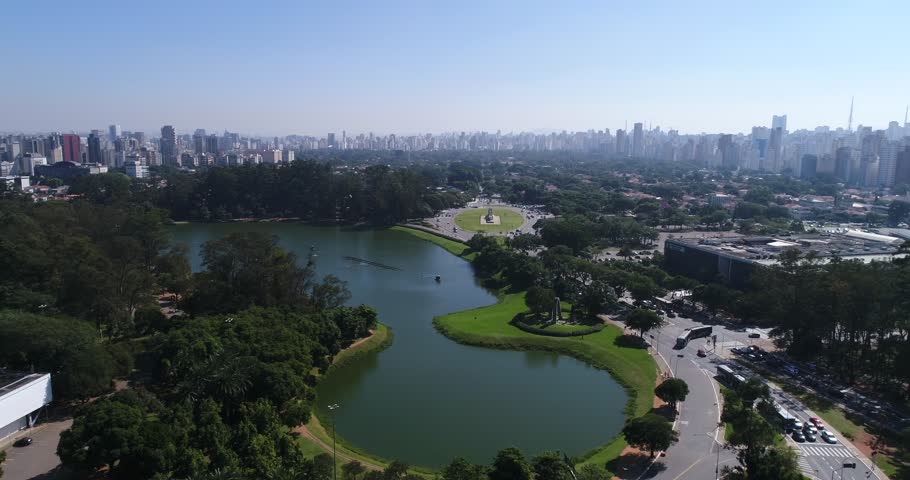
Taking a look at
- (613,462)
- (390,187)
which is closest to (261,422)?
(613,462)

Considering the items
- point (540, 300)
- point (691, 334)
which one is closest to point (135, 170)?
point (540, 300)

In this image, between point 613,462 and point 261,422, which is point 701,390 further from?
point 261,422

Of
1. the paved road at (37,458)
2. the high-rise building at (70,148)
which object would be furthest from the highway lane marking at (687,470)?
the high-rise building at (70,148)

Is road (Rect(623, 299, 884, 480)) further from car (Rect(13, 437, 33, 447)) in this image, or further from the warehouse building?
car (Rect(13, 437, 33, 447))

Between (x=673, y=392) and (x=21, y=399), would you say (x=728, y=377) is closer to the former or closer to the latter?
(x=673, y=392)

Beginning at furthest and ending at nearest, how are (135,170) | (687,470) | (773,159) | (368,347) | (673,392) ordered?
(773,159) → (135,170) → (368,347) → (673,392) → (687,470)

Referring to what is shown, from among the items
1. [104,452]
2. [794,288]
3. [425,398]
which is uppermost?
[794,288]

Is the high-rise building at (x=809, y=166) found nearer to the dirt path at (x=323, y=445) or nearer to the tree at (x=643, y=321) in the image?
the tree at (x=643, y=321)
